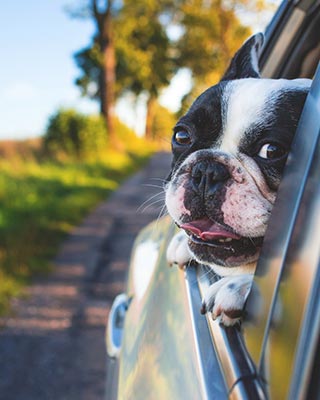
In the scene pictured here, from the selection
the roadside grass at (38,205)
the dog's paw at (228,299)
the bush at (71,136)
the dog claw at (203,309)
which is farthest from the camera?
the bush at (71,136)

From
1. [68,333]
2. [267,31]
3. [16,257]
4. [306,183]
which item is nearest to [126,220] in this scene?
[16,257]

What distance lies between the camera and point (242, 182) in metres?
1.58

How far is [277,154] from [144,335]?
71cm

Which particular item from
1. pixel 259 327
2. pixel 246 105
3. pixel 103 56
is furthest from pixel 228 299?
pixel 103 56

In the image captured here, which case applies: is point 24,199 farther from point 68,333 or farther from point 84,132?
point 84,132

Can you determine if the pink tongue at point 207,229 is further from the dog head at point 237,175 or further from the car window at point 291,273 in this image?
the car window at point 291,273

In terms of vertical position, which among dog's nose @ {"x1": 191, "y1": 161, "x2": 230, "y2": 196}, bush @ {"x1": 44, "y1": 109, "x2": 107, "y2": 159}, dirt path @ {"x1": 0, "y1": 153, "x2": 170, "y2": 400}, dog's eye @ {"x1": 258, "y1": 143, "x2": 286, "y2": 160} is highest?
dog's eye @ {"x1": 258, "y1": 143, "x2": 286, "y2": 160}

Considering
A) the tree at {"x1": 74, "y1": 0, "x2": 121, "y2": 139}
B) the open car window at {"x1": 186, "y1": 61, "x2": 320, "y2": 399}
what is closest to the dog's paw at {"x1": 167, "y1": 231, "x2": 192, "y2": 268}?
the open car window at {"x1": 186, "y1": 61, "x2": 320, "y2": 399}

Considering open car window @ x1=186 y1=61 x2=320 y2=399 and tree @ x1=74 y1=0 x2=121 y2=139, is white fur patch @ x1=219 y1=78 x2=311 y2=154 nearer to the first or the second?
open car window @ x1=186 y1=61 x2=320 y2=399

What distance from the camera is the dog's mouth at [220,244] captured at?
1.60 m

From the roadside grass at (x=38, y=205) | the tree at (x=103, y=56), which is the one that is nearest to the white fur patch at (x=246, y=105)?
the roadside grass at (x=38, y=205)

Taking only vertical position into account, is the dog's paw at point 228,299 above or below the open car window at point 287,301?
below

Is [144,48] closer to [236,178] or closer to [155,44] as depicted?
[155,44]

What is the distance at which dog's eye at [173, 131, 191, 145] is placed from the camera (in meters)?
1.93
